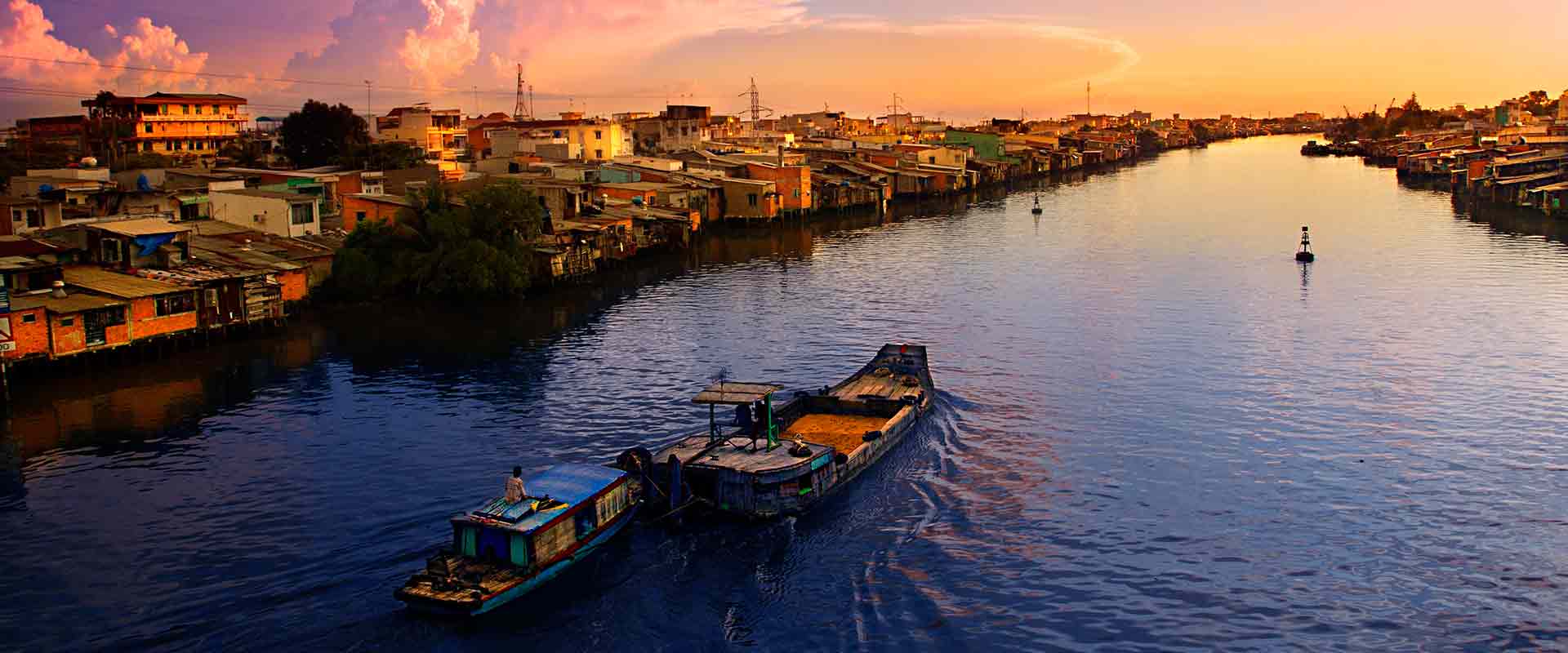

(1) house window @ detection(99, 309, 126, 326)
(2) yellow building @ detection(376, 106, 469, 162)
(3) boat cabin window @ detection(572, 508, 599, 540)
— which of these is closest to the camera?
(3) boat cabin window @ detection(572, 508, 599, 540)

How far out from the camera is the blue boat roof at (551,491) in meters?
13.9

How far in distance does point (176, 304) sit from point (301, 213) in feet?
34.4

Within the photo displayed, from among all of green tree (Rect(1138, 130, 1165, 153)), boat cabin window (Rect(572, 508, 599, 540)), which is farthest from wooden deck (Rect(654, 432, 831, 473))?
green tree (Rect(1138, 130, 1165, 153))

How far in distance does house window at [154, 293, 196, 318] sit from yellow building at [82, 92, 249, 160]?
29.3 metres

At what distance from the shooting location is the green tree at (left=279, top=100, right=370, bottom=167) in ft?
185

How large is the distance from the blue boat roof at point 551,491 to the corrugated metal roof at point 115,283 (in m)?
15.9

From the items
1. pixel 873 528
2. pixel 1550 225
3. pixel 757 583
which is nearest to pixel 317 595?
pixel 757 583

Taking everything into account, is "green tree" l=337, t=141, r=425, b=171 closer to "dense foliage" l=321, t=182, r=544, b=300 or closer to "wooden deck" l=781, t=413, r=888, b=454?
"dense foliage" l=321, t=182, r=544, b=300

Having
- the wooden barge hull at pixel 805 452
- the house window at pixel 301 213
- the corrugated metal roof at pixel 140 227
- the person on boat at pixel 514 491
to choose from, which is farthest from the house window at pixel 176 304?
the person on boat at pixel 514 491

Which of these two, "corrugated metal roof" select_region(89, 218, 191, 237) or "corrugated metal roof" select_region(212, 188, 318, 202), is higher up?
"corrugated metal roof" select_region(212, 188, 318, 202)

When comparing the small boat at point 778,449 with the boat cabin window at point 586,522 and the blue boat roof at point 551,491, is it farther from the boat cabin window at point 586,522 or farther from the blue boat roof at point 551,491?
the boat cabin window at point 586,522

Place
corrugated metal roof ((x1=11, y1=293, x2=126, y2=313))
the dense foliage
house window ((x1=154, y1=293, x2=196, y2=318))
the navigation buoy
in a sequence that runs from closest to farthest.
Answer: corrugated metal roof ((x1=11, y1=293, x2=126, y2=313))
house window ((x1=154, y1=293, x2=196, y2=318))
the dense foliage
the navigation buoy

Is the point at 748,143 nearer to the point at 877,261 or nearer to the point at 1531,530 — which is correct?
the point at 877,261

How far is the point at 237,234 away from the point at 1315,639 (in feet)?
103
